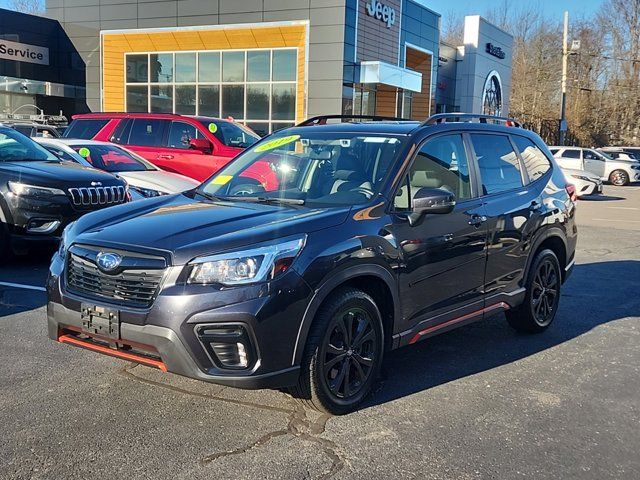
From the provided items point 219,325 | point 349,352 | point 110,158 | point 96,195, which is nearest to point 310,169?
point 349,352

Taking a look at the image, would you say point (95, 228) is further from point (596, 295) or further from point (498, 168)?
point (596, 295)

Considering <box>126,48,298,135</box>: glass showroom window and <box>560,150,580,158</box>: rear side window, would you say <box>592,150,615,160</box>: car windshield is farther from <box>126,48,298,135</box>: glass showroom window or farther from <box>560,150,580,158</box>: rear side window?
<box>126,48,298,135</box>: glass showroom window

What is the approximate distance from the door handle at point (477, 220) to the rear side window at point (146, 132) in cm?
885

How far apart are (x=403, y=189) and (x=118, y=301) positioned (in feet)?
6.35

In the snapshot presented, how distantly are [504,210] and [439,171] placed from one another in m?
0.75

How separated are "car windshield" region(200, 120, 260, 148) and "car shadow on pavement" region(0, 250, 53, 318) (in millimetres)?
4445

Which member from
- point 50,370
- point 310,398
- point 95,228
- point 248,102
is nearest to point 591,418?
point 310,398

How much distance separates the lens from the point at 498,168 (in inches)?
204

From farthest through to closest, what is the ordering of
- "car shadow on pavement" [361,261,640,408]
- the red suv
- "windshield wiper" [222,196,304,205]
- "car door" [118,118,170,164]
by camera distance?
1. "car door" [118,118,170,164]
2. the red suv
3. "car shadow on pavement" [361,261,640,408]
4. "windshield wiper" [222,196,304,205]

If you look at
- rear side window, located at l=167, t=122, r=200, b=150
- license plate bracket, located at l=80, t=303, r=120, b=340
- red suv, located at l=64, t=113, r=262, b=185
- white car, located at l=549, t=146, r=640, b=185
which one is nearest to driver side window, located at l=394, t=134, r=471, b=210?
license plate bracket, located at l=80, t=303, r=120, b=340

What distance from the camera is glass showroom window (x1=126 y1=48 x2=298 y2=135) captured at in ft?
83.9

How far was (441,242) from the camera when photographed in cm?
433

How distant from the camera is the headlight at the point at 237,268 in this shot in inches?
131

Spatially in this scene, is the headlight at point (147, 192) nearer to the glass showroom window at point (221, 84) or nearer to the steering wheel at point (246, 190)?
the steering wheel at point (246, 190)
